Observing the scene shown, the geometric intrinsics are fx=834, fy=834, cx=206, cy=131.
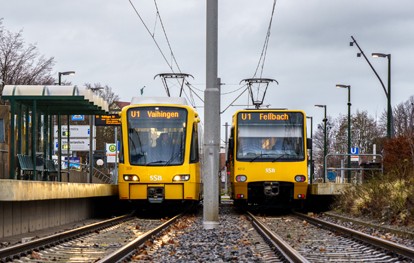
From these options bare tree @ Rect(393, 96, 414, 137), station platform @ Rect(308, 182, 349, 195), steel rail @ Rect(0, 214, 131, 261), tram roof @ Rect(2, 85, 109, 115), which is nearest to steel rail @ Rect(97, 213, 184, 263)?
steel rail @ Rect(0, 214, 131, 261)

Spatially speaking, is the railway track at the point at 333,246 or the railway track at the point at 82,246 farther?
the railway track at the point at 333,246

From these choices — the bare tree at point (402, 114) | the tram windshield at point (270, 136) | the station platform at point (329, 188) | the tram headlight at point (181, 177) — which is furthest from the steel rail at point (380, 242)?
the bare tree at point (402, 114)

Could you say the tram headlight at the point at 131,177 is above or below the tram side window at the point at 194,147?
below

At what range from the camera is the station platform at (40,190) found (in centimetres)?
1329

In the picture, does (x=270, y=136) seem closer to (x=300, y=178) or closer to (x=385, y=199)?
(x=300, y=178)

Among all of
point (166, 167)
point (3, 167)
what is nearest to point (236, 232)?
point (166, 167)

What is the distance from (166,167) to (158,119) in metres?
1.44

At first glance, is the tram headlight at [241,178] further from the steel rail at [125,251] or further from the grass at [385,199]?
the steel rail at [125,251]

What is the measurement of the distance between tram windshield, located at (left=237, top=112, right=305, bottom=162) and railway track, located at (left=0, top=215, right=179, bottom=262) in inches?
307

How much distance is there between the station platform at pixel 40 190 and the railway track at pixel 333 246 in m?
4.16

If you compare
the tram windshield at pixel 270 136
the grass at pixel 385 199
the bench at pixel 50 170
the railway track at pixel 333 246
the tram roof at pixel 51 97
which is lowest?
the railway track at pixel 333 246

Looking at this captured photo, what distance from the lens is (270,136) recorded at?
2502 centimetres

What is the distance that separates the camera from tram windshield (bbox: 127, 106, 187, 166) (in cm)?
2300

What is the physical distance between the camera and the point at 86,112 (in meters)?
24.8
